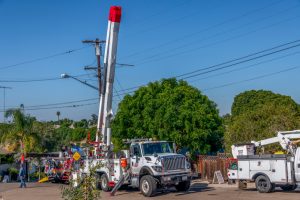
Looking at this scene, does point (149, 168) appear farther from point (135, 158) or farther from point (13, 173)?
point (13, 173)

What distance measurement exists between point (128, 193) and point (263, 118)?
12895mm

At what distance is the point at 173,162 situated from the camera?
77.7ft

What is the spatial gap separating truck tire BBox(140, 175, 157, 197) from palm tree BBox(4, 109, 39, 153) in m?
24.0

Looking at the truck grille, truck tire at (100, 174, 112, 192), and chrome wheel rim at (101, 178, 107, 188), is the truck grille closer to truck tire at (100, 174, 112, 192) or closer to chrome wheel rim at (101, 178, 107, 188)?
truck tire at (100, 174, 112, 192)

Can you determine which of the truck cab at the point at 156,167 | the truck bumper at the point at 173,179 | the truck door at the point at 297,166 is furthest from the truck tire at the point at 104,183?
the truck door at the point at 297,166

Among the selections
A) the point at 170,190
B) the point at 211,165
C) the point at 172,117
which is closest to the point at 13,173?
the point at 172,117

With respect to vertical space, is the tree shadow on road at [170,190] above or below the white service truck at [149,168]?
below

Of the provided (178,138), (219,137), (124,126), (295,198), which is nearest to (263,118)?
(219,137)

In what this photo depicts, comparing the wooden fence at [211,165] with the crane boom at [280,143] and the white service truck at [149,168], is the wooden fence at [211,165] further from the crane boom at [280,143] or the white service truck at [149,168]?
the white service truck at [149,168]

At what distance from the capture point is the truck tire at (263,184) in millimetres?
21969

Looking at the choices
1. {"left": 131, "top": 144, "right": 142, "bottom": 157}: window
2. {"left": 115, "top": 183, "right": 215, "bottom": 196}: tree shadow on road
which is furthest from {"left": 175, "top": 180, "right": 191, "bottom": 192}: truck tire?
A: {"left": 131, "top": 144, "right": 142, "bottom": 157}: window

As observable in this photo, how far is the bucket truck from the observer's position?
23.3 metres

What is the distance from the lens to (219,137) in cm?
3450

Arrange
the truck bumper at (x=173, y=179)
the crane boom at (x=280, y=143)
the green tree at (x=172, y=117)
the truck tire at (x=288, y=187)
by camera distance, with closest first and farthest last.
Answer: the crane boom at (x=280, y=143)
the truck tire at (x=288, y=187)
the truck bumper at (x=173, y=179)
the green tree at (x=172, y=117)
